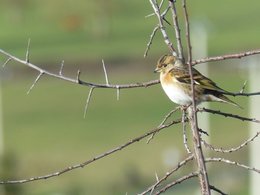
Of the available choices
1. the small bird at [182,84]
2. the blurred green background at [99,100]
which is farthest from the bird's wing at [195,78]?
the blurred green background at [99,100]

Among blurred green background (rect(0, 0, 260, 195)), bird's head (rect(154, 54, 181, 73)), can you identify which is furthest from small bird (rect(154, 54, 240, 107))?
blurred green background (rect(0, 0, 260, 195))

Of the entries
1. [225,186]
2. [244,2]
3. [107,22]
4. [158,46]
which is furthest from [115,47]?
[225,186]

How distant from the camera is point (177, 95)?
7.17 meters

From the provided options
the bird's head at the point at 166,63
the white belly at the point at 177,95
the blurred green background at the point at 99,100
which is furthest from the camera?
the blurred green background at the point at 99,100

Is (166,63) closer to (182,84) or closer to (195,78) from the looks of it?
(182,84)

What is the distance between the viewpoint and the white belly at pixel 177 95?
22.8 feet

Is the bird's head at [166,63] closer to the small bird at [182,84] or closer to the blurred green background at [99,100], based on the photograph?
the small bird at [182,84]

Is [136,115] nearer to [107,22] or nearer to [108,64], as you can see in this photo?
[108,64]

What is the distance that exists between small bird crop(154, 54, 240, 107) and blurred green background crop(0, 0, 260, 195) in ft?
→ 29.7

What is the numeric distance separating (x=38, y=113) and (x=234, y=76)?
1118cm

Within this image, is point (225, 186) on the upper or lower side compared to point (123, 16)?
lower

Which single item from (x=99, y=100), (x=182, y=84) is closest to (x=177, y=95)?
(x=182, y=84)

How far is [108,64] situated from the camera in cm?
5541

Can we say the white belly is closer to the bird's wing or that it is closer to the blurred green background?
the bird's wing
